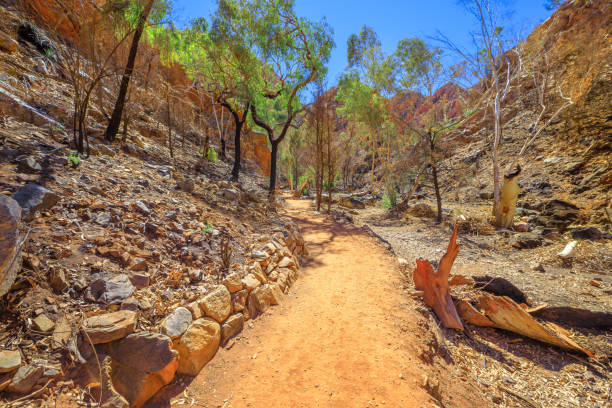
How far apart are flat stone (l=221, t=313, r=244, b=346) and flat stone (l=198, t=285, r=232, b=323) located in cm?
8

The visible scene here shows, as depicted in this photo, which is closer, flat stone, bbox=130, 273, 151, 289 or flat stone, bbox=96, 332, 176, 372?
flat stone, bbox=96, 332, 176, 372

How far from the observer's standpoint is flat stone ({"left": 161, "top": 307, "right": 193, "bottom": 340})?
2.41 meters

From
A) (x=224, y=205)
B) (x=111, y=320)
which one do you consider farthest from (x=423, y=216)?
(x=111, y=320)

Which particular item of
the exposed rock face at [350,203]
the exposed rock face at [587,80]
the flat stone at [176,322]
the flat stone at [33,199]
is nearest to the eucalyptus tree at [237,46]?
the flat stone at [33,199]

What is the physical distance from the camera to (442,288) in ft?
13.2

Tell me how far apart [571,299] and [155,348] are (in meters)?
6.14

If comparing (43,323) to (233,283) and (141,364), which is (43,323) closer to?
(141,364)

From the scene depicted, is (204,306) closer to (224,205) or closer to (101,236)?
(101,236)

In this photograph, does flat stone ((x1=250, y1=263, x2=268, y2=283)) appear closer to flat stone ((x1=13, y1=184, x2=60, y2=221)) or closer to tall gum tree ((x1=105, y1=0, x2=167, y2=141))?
flat stone ((x1=13, y1=184, x2=60, y2=221))

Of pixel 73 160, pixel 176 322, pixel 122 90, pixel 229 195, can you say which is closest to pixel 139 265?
pixel 176 322

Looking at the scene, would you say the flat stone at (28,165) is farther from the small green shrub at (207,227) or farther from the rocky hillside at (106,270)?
the small green shrub at (207,227)

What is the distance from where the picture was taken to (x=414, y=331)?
10.6ft

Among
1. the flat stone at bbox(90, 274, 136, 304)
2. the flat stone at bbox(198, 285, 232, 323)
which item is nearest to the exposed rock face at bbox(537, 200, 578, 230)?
the flat stone at bbox(198, 285, 232, 323)

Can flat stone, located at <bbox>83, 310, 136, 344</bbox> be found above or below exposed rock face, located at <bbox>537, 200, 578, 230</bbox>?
below
